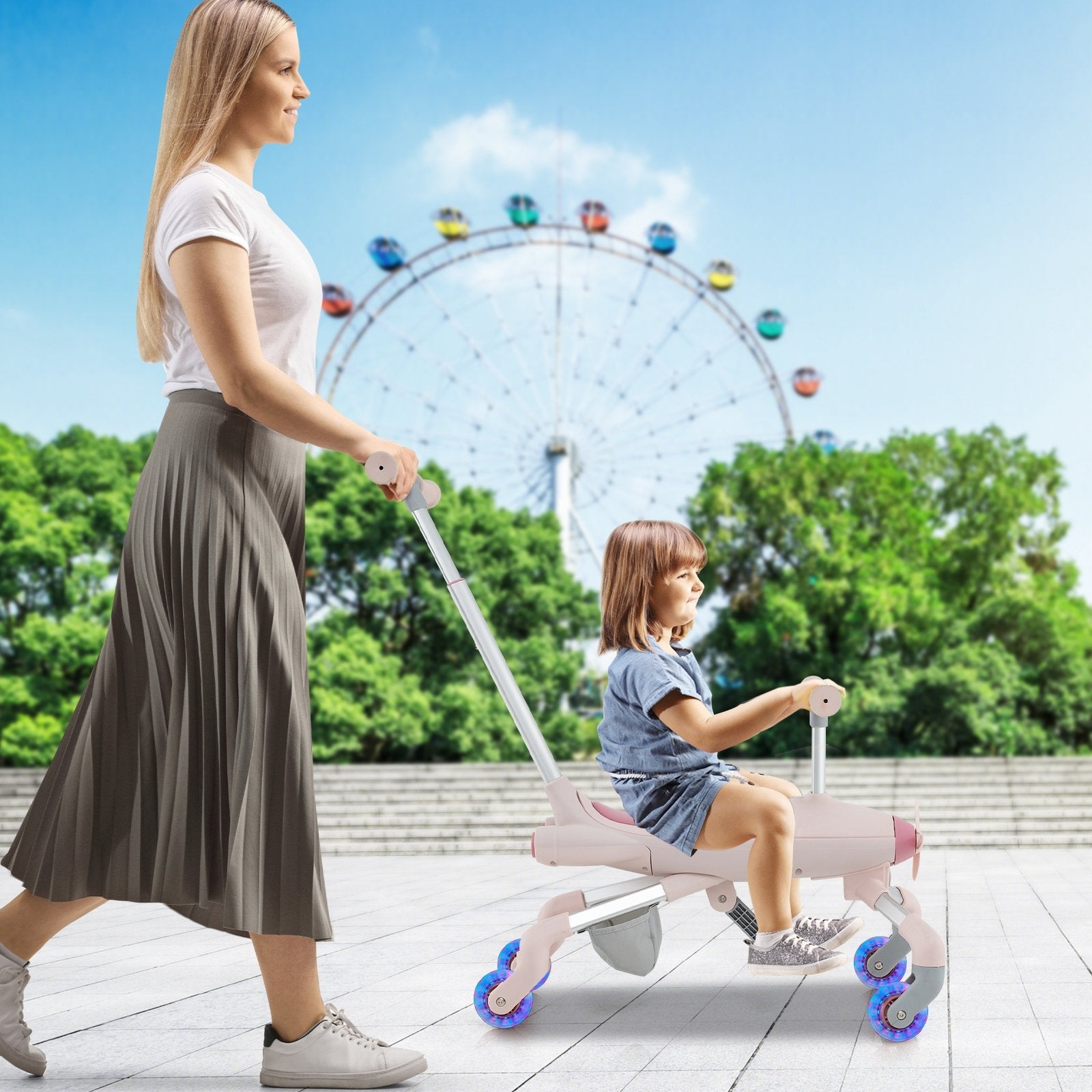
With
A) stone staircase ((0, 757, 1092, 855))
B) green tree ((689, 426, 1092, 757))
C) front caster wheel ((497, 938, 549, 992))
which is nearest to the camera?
front caster wheel ((497, 938, 549, 992))

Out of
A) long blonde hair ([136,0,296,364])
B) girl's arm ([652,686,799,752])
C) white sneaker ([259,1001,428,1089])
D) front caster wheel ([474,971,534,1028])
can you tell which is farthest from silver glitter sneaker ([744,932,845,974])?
long blonde hair ([136,0,296,364])

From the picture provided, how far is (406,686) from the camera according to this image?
75.2ft

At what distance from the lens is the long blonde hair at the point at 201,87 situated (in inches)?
96.0

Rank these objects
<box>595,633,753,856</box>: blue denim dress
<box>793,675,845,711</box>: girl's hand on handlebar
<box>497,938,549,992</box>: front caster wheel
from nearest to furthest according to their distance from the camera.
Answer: <box>793,675,845,711</box>: girl's hand on handlebar → <box>595,633,753,856</box>: blue denim dress → <box>497,938,549,992</box>: front caster wheel

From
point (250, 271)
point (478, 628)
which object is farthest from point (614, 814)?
point (250, 271)

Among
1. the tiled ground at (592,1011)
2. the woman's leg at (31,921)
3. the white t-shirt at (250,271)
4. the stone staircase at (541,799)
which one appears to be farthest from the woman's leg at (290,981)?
the stone staircase at (541,799)

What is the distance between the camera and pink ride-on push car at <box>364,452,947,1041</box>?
2824mm

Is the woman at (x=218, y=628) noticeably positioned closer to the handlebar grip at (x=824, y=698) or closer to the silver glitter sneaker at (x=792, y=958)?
the silver glitter sneaker at (x=792, y=958)

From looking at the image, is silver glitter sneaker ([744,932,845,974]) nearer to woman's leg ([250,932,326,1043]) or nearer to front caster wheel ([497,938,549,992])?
front caster wheel ([497,938,549,992])

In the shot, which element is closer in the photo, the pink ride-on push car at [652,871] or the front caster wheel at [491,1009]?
the pink ride-on push car at [652,871]

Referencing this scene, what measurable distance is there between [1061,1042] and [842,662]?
878 inches

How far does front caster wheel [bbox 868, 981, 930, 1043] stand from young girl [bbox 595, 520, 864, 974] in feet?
0.42

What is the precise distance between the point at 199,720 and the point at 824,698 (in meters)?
1.34

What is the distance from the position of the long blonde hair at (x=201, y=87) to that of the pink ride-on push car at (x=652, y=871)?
0.78 m
